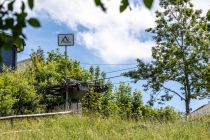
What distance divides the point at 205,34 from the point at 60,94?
1164 cm

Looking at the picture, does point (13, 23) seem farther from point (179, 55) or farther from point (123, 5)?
point (179, 55)

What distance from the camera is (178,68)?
34906 mm

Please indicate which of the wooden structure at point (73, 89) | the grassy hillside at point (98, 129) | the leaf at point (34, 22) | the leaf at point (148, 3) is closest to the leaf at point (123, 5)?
the leaf at point (148, 3)

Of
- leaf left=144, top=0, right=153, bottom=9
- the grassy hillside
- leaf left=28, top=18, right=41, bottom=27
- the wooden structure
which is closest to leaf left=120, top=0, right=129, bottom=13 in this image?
leaf left=144, top=0, right=153, bottom=9

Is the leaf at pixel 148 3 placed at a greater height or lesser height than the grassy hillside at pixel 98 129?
greater

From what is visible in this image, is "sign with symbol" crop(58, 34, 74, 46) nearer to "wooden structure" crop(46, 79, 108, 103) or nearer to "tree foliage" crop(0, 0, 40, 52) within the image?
"wooden structure" crop(46, 79, 108, 103)

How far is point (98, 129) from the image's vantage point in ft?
55.2

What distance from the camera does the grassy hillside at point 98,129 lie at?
577 inches

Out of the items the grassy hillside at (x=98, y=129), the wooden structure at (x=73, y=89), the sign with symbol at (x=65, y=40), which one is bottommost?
the grassy hillside at (x=98, y=129)

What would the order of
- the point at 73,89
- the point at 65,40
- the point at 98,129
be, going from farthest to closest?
the point at 73,89 < the point at 65,40 < the point at 98,129

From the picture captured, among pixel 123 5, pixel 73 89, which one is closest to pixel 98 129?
pixel 73 89

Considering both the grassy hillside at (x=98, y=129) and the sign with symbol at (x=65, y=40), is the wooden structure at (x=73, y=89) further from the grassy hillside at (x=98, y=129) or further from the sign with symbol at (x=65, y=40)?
the grassy hillside at (x=98, y=129)

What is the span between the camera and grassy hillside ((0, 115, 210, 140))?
14648 mm

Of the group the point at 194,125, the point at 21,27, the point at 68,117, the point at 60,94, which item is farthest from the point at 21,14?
the point at 60,94
